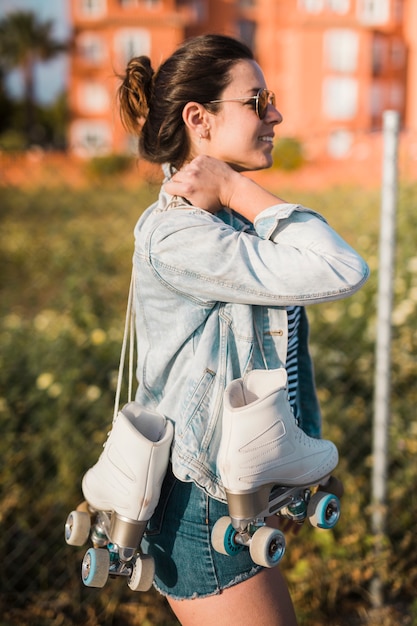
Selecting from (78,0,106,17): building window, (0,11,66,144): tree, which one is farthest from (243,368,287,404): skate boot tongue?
(0,11,66,144): tree

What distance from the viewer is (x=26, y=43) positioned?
38969 millimetres

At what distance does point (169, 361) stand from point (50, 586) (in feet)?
6.31

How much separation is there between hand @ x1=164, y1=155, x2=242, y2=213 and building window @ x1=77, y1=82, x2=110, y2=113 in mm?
34320

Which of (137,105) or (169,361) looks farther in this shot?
(137,105)

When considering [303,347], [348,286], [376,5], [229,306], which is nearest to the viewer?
[348,286]

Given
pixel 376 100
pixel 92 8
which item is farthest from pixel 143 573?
pixel 376 100

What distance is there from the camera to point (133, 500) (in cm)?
145

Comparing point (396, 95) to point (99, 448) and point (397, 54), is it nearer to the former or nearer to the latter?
point (397, 54)

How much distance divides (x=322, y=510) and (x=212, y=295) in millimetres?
540

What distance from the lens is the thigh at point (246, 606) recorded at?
59.0 inches

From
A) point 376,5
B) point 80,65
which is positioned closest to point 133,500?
point 80,65

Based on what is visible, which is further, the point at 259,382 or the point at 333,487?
the point at 333,487

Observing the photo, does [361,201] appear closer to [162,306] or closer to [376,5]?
[162,306]

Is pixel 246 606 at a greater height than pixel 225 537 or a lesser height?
lesser
